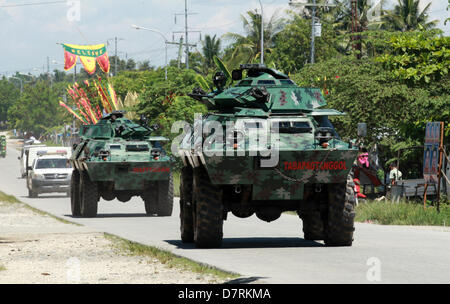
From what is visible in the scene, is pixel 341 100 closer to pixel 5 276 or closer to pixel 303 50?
pixel 5 276

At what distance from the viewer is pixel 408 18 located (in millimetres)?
73438

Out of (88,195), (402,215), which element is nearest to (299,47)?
(88,195)

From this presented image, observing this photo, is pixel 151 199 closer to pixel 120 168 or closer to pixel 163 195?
pixel 163 195

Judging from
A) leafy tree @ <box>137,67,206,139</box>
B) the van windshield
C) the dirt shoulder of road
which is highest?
leafy tree @ <box>137,67,206,139</box>

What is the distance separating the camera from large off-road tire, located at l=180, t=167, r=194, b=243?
15.0m

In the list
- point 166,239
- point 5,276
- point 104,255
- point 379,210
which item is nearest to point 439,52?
point 379,210

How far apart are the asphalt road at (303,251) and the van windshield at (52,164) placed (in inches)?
606

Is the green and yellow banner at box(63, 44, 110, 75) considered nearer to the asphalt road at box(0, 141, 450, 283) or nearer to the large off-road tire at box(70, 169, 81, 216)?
the large off-road tire at box(70, 169, 81, 216)

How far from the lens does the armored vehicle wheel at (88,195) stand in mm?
23203

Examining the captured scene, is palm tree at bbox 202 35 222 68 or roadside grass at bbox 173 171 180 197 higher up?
palm tree at bbox 202 35 222 68

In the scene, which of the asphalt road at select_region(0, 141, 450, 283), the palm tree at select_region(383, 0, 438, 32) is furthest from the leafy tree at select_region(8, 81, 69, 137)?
the asphalt road at select_region(0, 141, 450, 283)

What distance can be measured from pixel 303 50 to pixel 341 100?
29.6 metres

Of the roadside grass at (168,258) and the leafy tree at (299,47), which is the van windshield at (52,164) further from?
the leafy tree at (299,47)

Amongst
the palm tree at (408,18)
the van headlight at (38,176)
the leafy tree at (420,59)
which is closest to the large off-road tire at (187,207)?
the leafy tree at (420,59)
